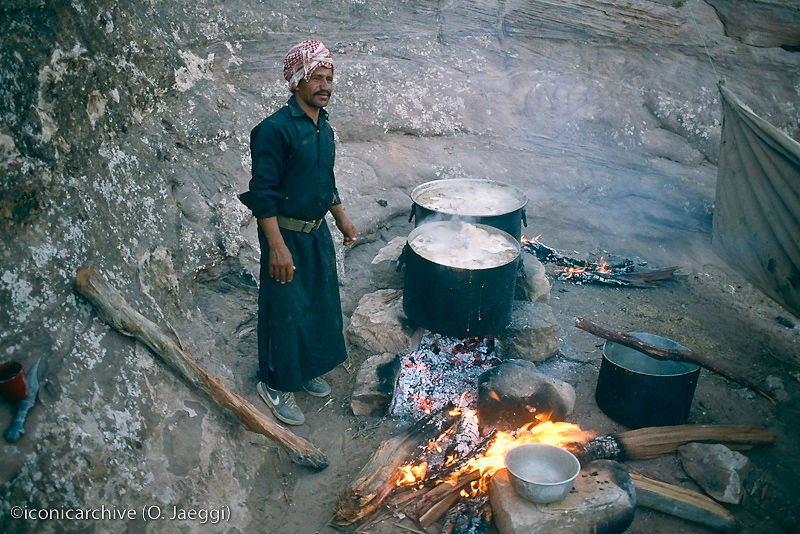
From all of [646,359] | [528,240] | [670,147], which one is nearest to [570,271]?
[528,240]

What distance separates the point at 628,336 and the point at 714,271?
338 centimetres

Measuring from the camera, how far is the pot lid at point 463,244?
167 inches

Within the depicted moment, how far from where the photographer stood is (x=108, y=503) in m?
2.63

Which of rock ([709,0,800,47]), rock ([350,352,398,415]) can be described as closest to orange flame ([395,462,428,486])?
rock ([350,352,398,415])

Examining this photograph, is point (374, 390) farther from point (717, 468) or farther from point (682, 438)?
point (717, 468)

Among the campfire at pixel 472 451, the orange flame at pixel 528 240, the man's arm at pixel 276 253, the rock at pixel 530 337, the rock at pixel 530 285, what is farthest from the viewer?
the orange flame at pixel 528 240

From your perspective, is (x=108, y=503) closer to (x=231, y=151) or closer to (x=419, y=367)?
(x=419, y=367)

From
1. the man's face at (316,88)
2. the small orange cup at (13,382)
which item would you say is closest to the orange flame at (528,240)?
the man's face at (316,88)

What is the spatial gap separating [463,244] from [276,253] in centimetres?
175

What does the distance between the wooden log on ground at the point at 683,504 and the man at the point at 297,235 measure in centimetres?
248

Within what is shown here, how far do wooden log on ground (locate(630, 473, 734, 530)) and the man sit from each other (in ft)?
8.13

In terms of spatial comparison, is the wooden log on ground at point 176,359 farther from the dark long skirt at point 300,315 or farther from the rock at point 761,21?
the rock at point 761,21

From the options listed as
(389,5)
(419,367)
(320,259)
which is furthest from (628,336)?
(389,5)

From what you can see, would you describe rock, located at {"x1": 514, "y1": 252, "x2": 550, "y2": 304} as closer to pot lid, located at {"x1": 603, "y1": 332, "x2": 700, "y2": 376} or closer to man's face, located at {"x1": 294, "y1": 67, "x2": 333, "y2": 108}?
pot lid, located at {"x1": 603, "y1": 332, "x2": 700, "y2": 376}
